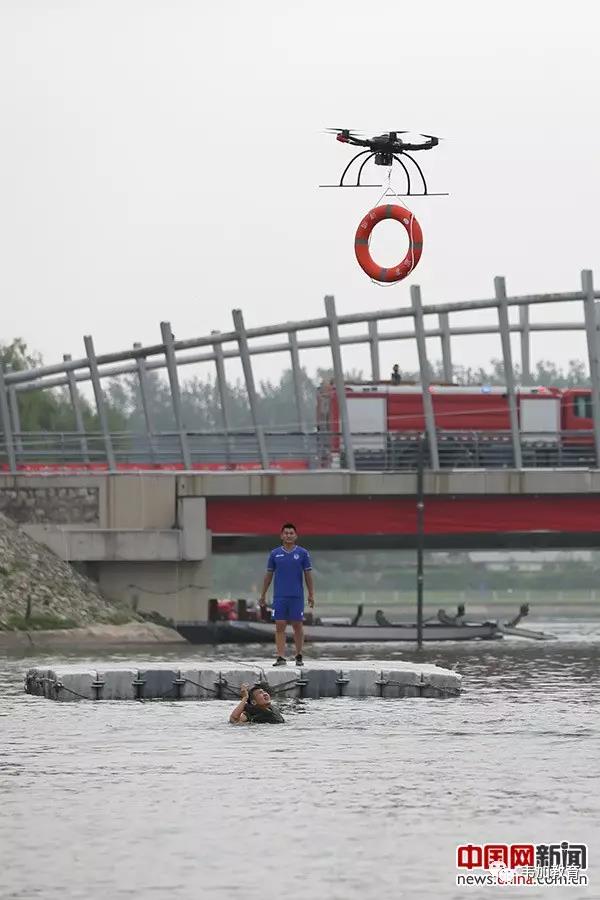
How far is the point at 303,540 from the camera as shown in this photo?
53812 millimetres

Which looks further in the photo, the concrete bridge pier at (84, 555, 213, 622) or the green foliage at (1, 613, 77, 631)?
the concrete bridge pier at (84, 555, 213, 622)

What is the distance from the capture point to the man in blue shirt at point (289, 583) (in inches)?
982

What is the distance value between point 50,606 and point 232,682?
20397mm

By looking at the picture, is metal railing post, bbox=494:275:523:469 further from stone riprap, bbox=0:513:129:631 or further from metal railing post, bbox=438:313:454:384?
stone riprap, bbox=0:513:129:631

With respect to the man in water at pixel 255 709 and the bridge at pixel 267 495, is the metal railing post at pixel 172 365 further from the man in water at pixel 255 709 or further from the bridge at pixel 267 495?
the man in water at pixel 255 709

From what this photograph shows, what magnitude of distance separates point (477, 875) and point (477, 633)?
131ft

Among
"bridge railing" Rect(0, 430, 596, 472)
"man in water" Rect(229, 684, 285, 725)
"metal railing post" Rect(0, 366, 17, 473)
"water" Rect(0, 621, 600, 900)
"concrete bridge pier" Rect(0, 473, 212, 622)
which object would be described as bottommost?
"water" Rect(0, 621, 600, 900)

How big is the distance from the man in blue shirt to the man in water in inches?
186

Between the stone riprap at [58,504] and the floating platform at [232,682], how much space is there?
25.3 metres

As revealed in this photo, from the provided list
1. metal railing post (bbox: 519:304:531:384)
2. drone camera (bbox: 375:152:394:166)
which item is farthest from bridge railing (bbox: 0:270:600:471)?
drone camera (bbox: 375:152:394:166)

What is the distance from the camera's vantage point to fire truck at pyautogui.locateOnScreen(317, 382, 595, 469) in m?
52.6

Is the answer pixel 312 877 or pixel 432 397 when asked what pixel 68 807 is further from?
pixel 432 397

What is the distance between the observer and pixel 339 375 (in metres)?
51.2

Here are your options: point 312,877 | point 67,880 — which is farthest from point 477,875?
point 67,880
